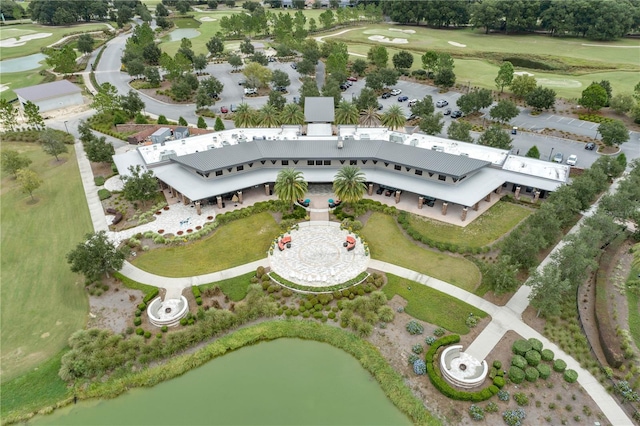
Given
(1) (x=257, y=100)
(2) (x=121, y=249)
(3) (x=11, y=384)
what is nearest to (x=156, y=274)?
(2) (x=121, y=249)

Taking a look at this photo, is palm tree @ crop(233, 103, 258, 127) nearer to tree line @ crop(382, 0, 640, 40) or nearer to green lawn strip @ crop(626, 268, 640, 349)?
green lawn strip @ crop(626, 268, 640, 349)

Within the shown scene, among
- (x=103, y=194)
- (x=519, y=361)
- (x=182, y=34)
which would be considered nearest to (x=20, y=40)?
(x=182, y=34)

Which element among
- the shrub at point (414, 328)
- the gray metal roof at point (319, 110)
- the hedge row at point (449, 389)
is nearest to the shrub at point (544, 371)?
the hedge row at point (449, 389)

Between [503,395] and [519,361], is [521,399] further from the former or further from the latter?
[519,361]

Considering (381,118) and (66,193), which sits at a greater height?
(381,118)

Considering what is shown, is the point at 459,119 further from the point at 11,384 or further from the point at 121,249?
the point at 11,384

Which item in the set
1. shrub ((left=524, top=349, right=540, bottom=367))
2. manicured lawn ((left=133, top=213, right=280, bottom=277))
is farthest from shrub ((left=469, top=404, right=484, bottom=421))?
manicured lawn ((left=133, top=213, right=280, bottom=277))
